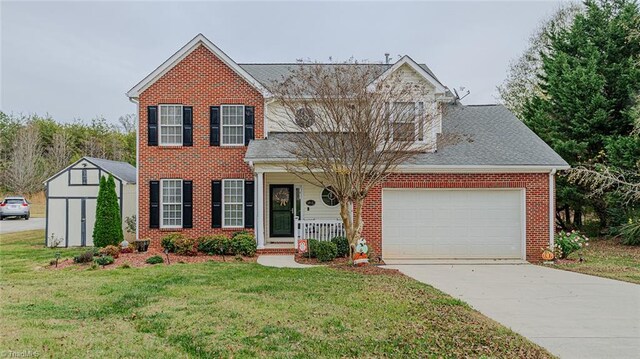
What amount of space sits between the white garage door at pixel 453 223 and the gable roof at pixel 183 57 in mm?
6156

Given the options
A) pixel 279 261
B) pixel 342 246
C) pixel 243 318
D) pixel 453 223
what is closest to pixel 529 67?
pixel 453 223

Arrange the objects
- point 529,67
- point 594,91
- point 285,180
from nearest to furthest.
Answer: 1. point 285,180
2. point 594,91
3. point 529,67

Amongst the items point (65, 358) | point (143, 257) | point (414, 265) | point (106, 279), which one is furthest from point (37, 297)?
point (414, 265)

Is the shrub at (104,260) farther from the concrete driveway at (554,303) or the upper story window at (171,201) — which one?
the concrete driveway at (554,303)

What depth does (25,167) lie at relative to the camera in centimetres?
3722

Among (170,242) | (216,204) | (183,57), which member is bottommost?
(170,242)

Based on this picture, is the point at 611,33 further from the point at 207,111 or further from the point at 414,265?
the point at 207,111

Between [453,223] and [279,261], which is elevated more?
[453,223]

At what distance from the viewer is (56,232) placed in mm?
16844

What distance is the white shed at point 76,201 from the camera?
16.8 m

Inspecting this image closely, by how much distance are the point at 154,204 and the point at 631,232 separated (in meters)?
18.4

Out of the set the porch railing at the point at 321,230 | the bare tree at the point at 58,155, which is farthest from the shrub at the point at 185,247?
the bare tree at the point at 58,155

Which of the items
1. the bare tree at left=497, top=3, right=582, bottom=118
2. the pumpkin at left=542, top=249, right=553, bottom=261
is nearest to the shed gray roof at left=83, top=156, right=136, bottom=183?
the pumpkin at left=542, top=249, right=553, bottom=261

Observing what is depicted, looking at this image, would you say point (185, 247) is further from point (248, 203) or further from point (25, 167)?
point (25, 167)
